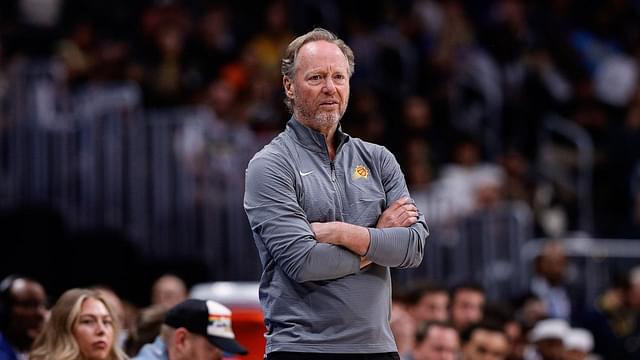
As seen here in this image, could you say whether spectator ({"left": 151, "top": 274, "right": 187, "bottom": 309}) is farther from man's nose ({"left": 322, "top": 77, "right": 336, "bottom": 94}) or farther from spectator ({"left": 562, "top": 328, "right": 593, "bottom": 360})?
man's nose ({"left": 322, "top": 77, "right": 336, "bottom": 94})

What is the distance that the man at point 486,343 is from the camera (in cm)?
1020

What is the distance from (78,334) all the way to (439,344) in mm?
3076

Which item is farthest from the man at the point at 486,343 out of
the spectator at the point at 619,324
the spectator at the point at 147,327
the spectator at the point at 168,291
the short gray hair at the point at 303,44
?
the short gray hair at the point at 303,44

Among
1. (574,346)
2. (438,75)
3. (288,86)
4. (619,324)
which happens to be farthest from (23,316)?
(438,75)

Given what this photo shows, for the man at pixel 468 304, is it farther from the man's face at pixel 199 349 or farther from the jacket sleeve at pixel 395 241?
the jacket sleeve at pixel 395 241

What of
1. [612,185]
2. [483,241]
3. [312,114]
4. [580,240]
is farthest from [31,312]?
[612,185]

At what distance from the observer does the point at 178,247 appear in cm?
1430

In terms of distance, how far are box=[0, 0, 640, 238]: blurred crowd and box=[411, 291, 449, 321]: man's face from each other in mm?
3445

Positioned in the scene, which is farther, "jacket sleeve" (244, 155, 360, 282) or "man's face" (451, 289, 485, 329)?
"man's face" (451, 289, 485, 329)

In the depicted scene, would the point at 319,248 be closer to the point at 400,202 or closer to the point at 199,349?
the point at 400,202

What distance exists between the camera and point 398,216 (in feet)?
18.4

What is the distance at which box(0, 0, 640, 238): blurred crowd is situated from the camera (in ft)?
50.9

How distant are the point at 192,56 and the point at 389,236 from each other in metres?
10.9

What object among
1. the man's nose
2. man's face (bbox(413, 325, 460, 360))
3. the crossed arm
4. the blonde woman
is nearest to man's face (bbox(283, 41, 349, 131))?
the man's nose
